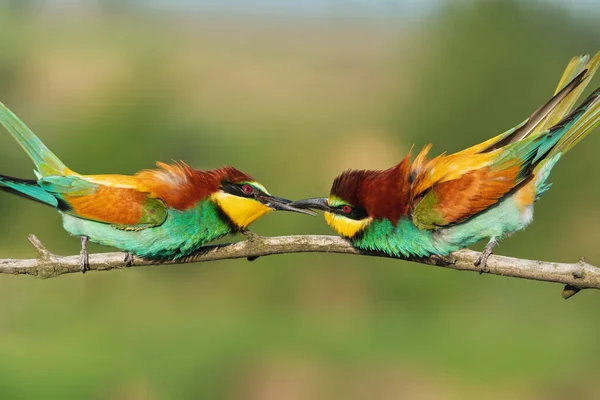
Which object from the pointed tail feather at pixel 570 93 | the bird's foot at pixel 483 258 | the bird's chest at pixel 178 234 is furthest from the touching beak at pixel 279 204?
the pointed tail feather at pixel 570 93

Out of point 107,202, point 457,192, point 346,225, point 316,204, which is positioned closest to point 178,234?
point 107,202

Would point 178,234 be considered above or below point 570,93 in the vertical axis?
below

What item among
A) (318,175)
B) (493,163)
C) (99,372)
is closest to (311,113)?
(318,175)

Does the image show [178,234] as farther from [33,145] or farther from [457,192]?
[457,192]

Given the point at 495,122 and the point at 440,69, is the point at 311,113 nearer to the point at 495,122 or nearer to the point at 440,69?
the point at 440,69

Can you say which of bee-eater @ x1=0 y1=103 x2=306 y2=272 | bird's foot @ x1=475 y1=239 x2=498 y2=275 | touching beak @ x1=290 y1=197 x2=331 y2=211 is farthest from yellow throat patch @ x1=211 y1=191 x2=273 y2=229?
bird's foot @ x1=475 y1=239 x2=498 y2=275

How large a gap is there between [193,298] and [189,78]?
601cm

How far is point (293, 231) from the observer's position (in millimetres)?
13555

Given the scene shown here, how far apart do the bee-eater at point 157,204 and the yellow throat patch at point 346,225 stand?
0.14 meters

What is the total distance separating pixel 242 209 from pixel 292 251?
1.51ft

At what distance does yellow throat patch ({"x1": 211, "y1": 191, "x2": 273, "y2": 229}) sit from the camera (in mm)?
3459

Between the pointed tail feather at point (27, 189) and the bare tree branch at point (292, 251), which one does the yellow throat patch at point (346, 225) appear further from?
the pointed tail feather at point (27, 189)

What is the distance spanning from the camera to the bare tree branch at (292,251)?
3086 mm

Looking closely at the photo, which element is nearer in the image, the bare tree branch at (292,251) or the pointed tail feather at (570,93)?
the bare tree branch at (292,251)
